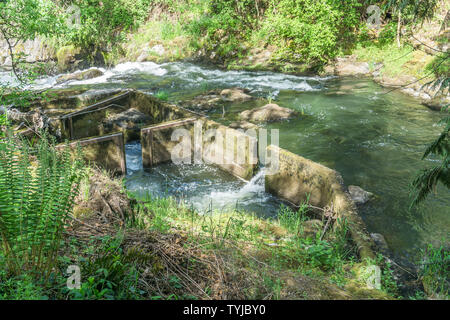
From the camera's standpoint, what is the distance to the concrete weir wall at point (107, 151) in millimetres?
7402

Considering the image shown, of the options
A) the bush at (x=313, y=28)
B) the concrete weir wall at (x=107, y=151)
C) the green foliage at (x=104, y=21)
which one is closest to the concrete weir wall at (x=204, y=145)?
the concrete weir wall at (x=107, y=151)

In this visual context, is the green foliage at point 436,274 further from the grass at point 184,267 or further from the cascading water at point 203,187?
the cascading water at point 203,187

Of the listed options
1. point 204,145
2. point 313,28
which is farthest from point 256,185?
point 313,28

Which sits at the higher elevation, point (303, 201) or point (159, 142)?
point (159, 142)

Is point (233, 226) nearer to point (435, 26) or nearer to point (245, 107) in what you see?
point (245, 107)

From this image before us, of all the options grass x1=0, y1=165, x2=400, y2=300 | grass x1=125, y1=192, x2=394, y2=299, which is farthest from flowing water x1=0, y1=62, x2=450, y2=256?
grass x1=0, y1=165, x2=400, y2=300

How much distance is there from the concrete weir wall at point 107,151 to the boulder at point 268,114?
5157 mm

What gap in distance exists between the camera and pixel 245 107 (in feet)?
42.7

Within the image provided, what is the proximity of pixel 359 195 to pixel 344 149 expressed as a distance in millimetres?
2662

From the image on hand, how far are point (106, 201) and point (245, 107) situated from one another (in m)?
8.99

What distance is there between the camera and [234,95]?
14.0 metres

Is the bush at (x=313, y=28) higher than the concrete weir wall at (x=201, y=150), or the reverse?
the bush at (x=313, y=28)

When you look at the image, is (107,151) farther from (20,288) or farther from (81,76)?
(81,76)
